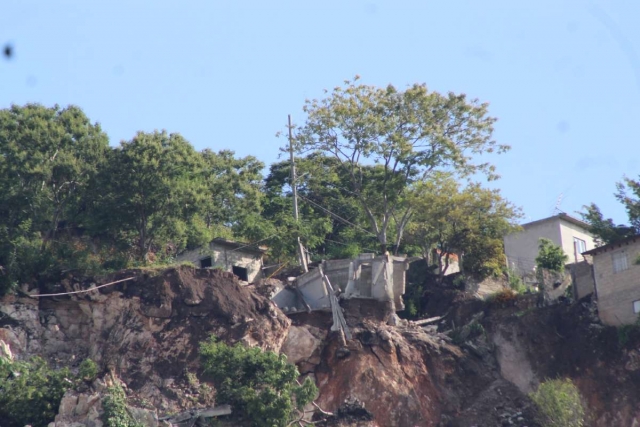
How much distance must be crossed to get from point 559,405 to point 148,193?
1665 centimetres

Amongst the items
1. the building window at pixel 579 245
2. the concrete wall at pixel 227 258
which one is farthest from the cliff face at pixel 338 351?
the building window at pixel 579 245

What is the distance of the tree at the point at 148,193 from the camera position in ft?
165

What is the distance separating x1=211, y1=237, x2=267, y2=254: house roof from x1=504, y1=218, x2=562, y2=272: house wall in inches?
426

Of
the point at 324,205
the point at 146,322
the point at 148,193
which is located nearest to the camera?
the point at 146,322

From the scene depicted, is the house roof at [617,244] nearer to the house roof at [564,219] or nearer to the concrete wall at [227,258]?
the house roof at [564,219]

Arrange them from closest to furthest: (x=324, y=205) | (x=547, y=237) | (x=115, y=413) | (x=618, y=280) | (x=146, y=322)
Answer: (x=115, y=413) → (x=146, y=322) → (x=618, y=280) → (x=547, y=237) → (x=324, y=205)

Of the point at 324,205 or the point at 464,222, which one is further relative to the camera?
the point at 324,205

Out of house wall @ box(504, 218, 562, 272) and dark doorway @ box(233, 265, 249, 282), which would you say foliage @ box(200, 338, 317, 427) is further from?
house wall @ box(504, 218, 562, 272)

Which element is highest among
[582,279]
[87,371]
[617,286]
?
[582,279]

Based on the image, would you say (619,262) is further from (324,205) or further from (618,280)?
(324,205)

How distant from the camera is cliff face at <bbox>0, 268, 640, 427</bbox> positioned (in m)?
46.2

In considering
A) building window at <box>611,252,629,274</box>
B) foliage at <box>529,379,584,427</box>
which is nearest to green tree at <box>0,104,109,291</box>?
foliage at <box>529,379,584,427</box>

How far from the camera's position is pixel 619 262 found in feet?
163

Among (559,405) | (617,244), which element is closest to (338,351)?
(559,405)
